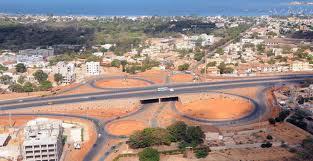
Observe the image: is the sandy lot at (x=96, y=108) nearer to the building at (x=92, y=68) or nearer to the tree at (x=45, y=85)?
the tree at (x=45, y=85)

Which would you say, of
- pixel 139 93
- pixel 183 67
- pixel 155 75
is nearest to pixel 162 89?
pixel 139 93

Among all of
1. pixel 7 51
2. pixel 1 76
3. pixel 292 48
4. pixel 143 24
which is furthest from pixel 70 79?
pixel 143 24

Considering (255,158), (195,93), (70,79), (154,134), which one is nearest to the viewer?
(255,158)

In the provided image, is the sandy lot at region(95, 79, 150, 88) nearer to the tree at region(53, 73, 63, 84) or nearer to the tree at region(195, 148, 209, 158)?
the tree at region(53, 73, 63, 84)

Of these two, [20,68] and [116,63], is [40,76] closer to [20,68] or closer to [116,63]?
[20,68]

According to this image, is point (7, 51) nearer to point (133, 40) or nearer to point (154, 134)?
point (133, 40)

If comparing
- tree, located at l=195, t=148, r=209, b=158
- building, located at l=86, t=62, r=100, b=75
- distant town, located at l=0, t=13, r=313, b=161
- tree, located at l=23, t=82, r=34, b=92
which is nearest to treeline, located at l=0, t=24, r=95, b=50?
distant town, located at l=0, t=13, r=313, b=161

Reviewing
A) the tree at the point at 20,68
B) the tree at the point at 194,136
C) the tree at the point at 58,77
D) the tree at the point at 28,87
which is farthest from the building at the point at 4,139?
the tree at the point at 20,68
